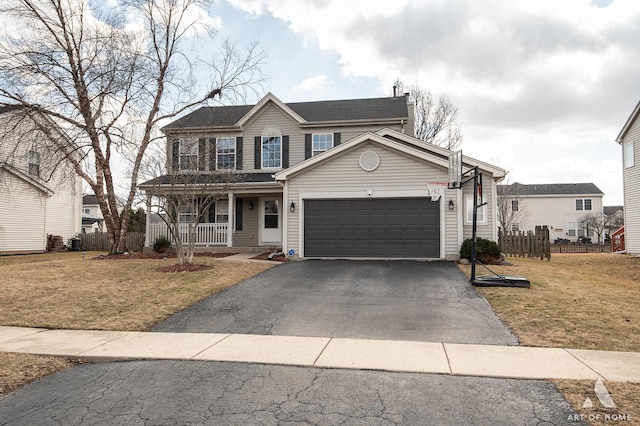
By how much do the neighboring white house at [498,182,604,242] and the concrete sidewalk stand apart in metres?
41.3

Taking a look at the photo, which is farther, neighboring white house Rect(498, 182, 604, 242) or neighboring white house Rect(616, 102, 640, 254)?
neighboring white house Rect(498, 182, 604, 242)

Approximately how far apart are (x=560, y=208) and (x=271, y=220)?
38.1 metres

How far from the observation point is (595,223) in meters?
40.4

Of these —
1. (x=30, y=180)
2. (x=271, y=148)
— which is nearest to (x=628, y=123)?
(x=271, y=148)

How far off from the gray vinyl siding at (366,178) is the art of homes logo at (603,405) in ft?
34.5

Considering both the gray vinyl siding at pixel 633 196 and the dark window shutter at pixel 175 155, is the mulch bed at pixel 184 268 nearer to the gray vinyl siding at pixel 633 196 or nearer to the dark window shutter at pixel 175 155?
the dark window shutter at pixel 175 155

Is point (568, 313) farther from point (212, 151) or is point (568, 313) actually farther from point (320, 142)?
point (212, 151)

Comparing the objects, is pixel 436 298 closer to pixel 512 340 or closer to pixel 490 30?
pixel 512 340

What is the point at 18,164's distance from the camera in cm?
2255

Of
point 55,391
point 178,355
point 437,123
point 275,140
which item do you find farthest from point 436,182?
point 437,123

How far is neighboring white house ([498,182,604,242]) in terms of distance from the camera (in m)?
43.7

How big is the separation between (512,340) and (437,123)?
29.2 m

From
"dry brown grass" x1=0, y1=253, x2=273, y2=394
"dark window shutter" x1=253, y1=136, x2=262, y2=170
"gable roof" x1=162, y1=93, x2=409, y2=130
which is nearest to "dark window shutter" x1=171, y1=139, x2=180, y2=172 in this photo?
"gable roof" x1=162, y1=93, x2=409, y2=130

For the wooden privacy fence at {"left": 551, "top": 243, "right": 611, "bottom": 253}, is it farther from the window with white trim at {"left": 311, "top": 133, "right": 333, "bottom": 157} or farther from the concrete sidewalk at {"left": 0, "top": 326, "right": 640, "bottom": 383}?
the concrete sidewalk at {"left": 0, "top": 326, "right": 640, "bottom": 383}
